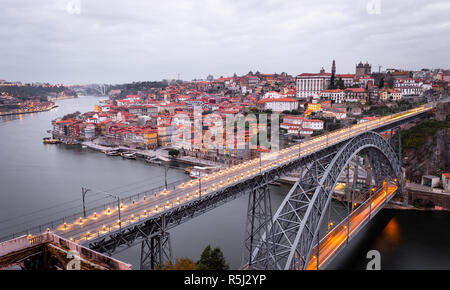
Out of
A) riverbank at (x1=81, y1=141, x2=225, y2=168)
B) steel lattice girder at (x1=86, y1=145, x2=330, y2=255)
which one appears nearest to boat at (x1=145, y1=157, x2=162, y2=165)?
riverbank at (x1=81, y1=141, x2=225, y2=168)

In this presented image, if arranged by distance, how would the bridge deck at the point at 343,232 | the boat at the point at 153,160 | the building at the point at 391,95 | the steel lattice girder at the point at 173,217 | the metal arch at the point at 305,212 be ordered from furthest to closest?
the building at the point at 391,95, the boat at the point at 153,160, the bridge deck at the point at 343,232, the metal arch at the point at 305,212, the steel lattice girder at the point at 173,217

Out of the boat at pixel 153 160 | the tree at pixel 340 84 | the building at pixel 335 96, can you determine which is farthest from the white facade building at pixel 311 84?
the boat at pixel 153 160

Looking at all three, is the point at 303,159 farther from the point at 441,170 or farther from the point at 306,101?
the point at 306,101

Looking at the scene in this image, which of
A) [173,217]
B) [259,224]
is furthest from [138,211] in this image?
[259,224]

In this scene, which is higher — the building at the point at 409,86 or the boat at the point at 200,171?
the building at the point at 409,86

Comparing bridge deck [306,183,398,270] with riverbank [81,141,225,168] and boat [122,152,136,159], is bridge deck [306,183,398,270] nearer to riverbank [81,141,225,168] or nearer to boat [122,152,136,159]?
riverbank [81,141,225,168]

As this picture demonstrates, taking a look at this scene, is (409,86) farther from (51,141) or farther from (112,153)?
(51,141)

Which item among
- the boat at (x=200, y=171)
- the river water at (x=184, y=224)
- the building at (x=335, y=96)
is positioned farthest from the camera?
the building at (x=335, y=96)

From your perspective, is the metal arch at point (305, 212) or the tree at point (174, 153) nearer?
the metal arch at point (305, 212)

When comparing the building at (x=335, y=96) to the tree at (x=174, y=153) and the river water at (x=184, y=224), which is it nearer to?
the tree at (x=174, y=153)
